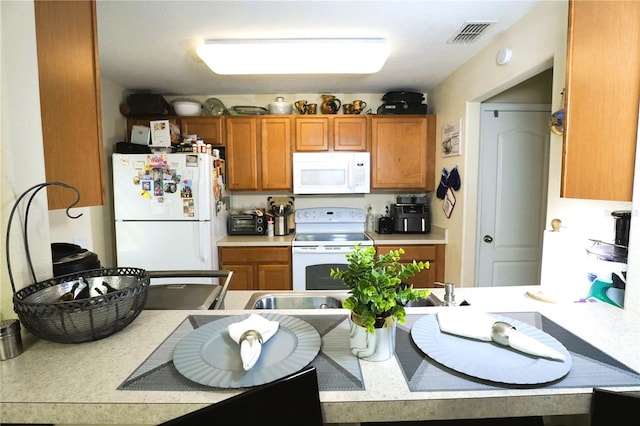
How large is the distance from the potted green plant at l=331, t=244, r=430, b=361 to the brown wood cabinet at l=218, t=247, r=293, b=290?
2.13 meters

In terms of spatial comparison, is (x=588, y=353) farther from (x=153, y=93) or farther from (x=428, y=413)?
(x=153, y=93)

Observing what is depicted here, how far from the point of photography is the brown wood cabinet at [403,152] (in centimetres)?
306

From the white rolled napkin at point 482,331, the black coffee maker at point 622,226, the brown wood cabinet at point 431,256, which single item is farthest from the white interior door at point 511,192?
the white rolled napkin at point 482,331

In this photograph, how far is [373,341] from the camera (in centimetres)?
73

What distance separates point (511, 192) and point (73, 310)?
2877mm

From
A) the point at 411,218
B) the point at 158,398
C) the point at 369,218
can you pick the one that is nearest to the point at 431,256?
the point at 411,218

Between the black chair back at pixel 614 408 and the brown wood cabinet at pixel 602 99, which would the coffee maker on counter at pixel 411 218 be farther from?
the black chair back at pixel 614 408

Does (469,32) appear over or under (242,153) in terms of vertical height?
over

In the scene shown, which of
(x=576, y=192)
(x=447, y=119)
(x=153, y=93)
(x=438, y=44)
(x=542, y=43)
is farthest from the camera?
(x=153, y=93)

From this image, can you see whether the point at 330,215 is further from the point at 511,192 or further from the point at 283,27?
the point at 283,27

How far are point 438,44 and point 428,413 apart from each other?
7.55 feet

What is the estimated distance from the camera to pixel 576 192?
1126mm

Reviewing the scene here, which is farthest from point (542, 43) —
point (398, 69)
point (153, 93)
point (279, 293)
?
point (153, 93)

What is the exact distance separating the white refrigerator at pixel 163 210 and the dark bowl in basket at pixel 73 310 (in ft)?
5.35
